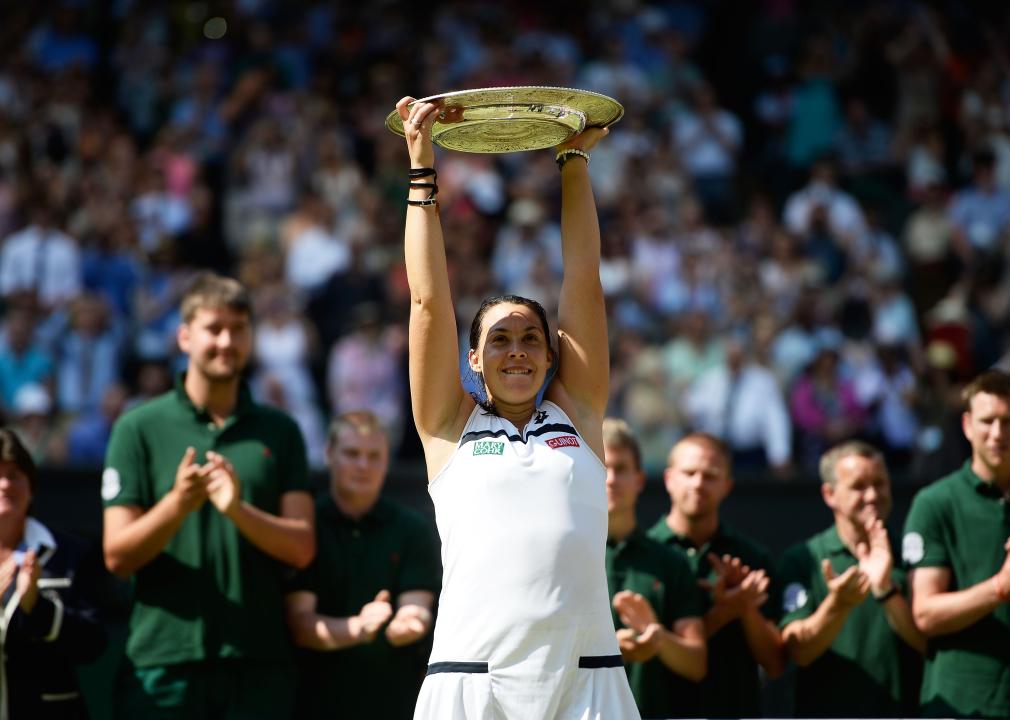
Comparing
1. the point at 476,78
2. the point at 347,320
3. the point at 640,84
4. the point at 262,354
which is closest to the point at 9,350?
the point at 262,354

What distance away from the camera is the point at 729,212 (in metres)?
14.5

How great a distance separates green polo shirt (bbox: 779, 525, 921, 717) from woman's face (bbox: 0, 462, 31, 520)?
10.1ft

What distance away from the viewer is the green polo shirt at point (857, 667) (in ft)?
19.4

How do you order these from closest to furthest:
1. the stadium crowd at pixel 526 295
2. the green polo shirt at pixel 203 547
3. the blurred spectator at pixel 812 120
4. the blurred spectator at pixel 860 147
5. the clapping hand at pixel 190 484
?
1. the clapping hand at pixel 190 484
2. the green polo shirt at pixel 203 547
3. the stadium crowd at pixel 526 295
4. the blurred spectator at pixel 860 147
5. the blurred spectator at pixel 812 120

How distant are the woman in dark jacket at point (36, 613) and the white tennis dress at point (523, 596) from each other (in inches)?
73.9

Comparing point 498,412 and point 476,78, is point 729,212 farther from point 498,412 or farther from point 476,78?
point 498,412

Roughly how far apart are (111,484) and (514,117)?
90.5 inches

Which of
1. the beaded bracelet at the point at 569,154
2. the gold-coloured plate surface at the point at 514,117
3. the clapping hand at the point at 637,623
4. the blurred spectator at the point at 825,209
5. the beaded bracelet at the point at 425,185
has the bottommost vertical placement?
the clapping hand at the point at 637,623

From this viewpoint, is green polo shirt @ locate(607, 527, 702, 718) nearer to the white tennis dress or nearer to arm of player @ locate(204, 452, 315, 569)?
arm of player @ locate(204, 452, 315, 569)

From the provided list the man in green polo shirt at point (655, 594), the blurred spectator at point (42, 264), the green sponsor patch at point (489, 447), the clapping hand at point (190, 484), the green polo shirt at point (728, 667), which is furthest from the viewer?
the blurred spectator at point (42, 264)

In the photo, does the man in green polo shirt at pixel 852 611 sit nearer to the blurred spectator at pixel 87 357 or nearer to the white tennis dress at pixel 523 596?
the white tennis dress at pixel 523 596

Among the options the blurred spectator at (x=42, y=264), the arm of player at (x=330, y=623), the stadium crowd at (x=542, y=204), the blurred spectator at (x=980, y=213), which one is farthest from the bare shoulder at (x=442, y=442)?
the blurred spectator at (x=980, y=213)

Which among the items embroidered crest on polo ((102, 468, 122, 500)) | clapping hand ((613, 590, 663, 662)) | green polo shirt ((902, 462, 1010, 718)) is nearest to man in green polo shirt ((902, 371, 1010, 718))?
green polo shirt ((902, 462, 1010, 718))

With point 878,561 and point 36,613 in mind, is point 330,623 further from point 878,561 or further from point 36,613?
A: point 878,561
